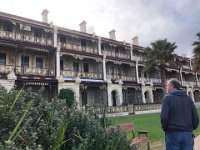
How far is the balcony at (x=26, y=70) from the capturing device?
24.4 m

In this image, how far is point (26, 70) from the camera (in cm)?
2581

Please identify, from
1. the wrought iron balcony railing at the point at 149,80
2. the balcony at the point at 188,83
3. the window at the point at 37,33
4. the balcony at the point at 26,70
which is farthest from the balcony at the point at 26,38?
the balcony at the point at 188,83

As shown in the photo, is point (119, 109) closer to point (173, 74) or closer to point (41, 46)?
point (41, 46)

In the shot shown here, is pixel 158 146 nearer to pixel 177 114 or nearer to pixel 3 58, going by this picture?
pixel 177 114

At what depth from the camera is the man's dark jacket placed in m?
5.08

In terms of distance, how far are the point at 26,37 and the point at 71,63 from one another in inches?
282

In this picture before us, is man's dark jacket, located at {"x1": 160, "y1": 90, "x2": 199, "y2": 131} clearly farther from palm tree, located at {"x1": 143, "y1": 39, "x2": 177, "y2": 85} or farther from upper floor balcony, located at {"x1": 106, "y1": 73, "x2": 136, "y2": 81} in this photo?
palm tree, located at {"x1": 143, "y1": 39, "x2": 177, "y2": 85}

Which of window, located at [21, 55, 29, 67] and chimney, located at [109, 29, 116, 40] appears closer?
window, located at [21, 55, 29, 67]

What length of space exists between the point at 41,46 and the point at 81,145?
24638mm

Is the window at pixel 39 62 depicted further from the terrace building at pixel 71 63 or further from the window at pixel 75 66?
the window at pixel 75 66

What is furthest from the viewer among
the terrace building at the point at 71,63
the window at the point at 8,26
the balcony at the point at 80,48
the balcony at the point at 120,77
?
the balcony at the point at 120,77

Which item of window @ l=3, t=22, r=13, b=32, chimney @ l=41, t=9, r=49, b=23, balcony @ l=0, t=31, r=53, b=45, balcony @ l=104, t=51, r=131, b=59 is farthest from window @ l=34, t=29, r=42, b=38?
balcony @ l=104, t=51, r=131, b=59

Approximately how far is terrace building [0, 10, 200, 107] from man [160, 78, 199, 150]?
1541 cm

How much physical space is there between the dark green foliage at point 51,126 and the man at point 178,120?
1308mm
